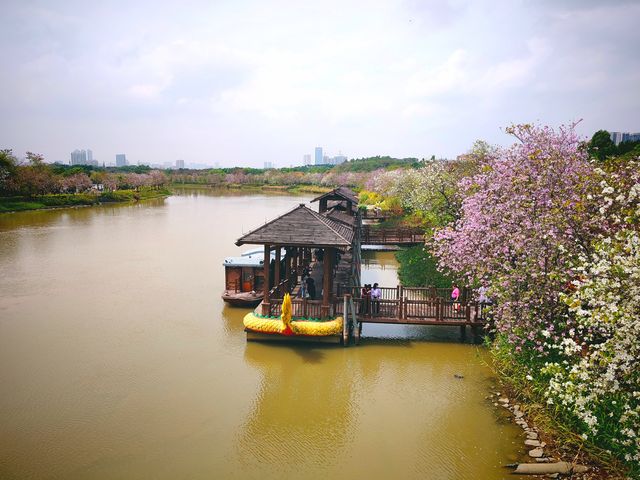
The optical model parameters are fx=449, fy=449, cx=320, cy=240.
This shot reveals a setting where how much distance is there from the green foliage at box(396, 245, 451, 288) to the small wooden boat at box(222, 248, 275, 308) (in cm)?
788

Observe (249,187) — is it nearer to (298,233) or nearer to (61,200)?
(61,200)

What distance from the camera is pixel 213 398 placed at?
1248 centimetres

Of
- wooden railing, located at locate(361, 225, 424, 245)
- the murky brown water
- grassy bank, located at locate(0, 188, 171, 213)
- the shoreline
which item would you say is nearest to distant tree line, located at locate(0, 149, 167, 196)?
grassy bank, located at locate(0, 188, 171, 213)

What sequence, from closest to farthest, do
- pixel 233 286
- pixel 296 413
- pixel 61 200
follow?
pixel 296 413, pixel 233 286, pixel 61 200

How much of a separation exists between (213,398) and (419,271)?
15339 mm

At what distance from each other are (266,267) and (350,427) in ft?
21.9

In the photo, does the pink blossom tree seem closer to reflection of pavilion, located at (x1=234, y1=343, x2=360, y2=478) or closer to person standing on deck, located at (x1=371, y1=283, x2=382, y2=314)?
person standing on deck, located at (x1=371, y1=283, x2=382, y2=314)

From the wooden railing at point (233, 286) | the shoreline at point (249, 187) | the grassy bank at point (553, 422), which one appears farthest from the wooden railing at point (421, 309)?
the shoreline at point (249, 187)

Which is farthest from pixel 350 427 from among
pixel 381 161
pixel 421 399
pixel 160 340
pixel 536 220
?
pixel 381 161

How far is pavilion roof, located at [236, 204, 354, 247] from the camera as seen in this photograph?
602 inches

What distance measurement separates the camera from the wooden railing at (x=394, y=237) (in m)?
31.8

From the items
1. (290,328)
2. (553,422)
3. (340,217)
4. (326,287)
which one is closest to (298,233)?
(326,287)

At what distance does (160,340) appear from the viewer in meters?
16.4

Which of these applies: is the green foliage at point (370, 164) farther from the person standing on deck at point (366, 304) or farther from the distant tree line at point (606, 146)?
the person standing on deck at point (366, 304)
